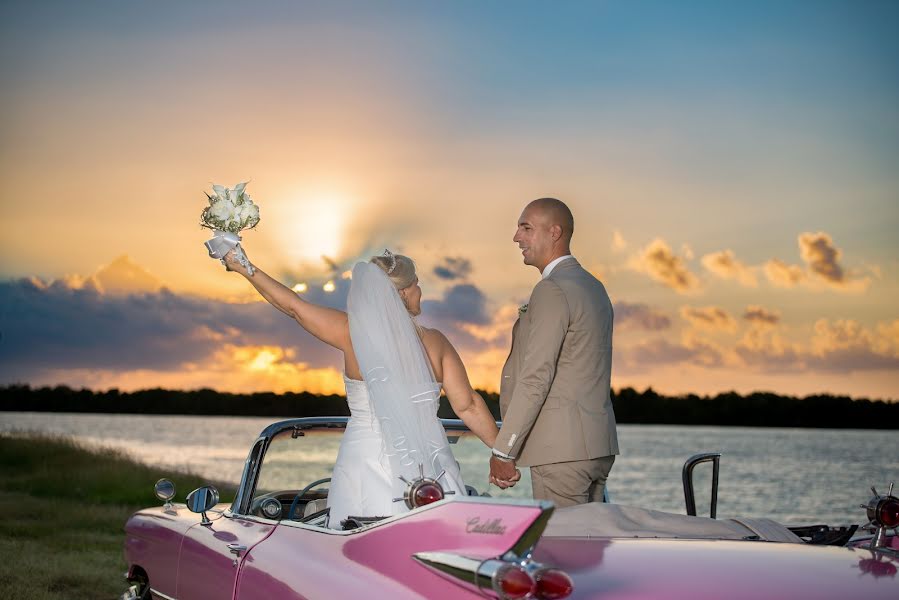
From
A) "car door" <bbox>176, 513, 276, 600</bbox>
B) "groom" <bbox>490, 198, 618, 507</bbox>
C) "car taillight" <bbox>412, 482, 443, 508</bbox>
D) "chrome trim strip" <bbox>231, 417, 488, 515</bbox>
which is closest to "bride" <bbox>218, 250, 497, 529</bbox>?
"chrome trim strip" <bbox>231, 417, 488, 515</bbox>

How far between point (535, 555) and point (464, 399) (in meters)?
2.50

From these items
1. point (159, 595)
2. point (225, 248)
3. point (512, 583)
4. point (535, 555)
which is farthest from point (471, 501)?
point (159, 595)

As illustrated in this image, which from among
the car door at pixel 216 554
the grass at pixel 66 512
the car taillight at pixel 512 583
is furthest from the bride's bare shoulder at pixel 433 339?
the grass at pixel 66 512

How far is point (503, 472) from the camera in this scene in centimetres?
470

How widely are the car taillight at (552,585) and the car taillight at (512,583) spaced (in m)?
0.03

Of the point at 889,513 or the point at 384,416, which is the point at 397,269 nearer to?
the point at 384,416

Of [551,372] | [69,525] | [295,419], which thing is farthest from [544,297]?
[69,525]

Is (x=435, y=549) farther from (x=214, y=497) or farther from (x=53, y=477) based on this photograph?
(x=53, y=477)

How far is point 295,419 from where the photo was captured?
4.91m

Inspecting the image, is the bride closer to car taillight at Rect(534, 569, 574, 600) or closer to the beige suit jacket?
the beige suit jacket

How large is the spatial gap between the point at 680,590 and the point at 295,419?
277cm

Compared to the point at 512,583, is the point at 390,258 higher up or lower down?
higher up

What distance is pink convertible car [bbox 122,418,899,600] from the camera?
2.39 meters

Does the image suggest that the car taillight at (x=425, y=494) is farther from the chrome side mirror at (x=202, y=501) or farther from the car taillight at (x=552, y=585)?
the chrome side mirror at (x=202, y=501)
